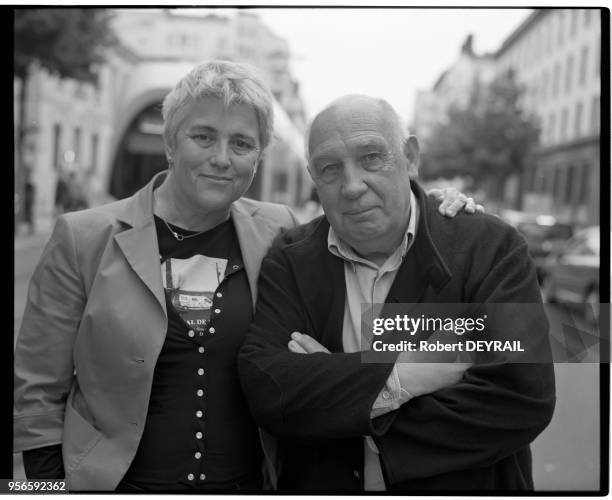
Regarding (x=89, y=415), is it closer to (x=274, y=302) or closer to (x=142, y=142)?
(x=274, y=302)

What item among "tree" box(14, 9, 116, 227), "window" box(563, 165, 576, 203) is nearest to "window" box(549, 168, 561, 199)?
"window" box(563, 165, 576, 203)

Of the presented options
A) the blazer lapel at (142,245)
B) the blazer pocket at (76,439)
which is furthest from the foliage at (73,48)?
the blazer pocket at (76,439)

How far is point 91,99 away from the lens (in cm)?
1403

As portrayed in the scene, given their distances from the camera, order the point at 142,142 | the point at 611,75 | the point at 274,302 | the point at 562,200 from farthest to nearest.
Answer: the point at 562,200
the point at 142,142
the point at 274,302
the point at 611,75

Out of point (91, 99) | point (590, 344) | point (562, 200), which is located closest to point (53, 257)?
point (590, 344)

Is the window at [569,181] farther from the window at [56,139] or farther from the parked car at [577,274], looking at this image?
the window at [56,139]

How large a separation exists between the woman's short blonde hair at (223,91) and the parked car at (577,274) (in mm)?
1028

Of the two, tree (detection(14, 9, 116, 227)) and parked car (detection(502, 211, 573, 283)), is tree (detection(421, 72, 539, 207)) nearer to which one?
parked car (detection(502, 211, 573, 283))

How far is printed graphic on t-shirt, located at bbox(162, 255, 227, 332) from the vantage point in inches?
81.3

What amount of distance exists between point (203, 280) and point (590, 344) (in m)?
1.14

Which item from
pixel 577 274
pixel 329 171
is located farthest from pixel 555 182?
pixel 329 171

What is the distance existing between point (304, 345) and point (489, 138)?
3041cm

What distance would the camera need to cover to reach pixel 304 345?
1.94m

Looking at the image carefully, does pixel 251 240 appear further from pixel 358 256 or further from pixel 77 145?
pixel 77 145
